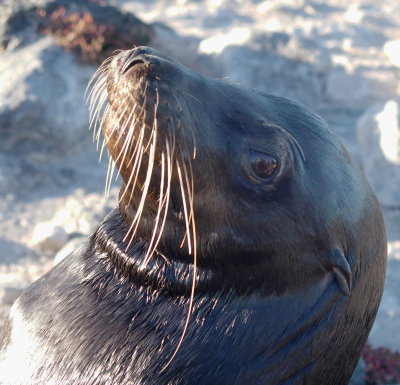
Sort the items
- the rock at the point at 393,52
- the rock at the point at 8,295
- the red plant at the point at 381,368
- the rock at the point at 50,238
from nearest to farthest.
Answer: the red plant at the point at 381,368 → the rock at the point at 8,295 → the rock at the point at 50,238 → the rock at the point at 393,52

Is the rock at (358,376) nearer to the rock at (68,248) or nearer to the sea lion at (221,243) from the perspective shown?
the sea lion at (221,243)

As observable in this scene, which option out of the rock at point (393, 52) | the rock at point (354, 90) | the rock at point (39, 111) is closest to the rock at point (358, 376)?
the rock at point (39, 111)

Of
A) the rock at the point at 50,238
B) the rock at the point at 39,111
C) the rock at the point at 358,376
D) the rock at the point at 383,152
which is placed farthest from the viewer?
the rock at the point at 39,111

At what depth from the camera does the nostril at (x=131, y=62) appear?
2.25m

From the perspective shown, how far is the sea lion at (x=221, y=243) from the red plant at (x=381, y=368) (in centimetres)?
216

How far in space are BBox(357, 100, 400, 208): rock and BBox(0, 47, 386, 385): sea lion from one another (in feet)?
16.9

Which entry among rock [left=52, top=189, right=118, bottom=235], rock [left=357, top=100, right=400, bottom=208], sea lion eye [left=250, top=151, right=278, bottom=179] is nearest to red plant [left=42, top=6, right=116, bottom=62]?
rock [left=52, top=189, right=118, bottom=235]

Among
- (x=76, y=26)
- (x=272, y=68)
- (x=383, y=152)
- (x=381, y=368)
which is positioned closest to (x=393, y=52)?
(x=272, y=68)

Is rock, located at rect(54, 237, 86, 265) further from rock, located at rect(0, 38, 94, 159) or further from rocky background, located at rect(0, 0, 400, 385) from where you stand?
rock, located at rect(0, 38, 94, 159)

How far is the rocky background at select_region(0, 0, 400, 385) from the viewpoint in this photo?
6.25 metres

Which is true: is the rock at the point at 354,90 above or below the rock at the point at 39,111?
above

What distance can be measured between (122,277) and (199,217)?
1.39 ft

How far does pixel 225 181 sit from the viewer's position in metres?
2.29

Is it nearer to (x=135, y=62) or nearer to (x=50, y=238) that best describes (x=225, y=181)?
(x=135, y=62)
